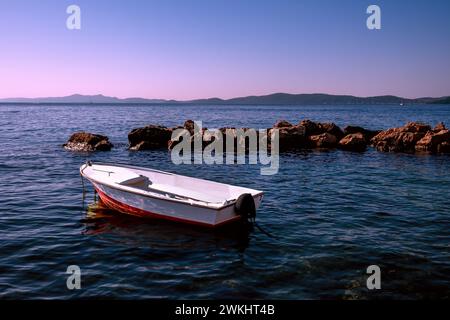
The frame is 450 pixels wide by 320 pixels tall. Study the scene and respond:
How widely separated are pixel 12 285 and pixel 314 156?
2673cm

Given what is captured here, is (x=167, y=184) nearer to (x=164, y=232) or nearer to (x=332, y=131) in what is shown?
(x=164, y=232)

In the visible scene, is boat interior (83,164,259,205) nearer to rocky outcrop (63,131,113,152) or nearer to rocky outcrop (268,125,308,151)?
rocky outcrop (63,131,113,152)

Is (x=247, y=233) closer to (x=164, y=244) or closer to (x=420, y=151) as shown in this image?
(x=164, y=244)

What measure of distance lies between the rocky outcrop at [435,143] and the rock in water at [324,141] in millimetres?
7165

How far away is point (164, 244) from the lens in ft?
45.9

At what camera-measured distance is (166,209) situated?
15.6 meters

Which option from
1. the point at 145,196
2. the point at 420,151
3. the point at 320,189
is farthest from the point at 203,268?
the point at 420,151

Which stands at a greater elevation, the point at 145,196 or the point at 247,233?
the point at 145,196

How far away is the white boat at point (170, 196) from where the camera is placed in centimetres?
1490

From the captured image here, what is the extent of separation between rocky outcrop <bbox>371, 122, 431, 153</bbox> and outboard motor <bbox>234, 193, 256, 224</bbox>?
25220 mm

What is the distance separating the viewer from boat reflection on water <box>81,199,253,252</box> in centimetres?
1415

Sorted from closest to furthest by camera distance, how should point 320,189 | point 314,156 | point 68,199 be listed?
point 68,199 → point 320,189 → point 314,156

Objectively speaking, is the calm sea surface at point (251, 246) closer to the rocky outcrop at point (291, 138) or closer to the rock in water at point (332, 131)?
the rocky outcrop at point (291, 138)
